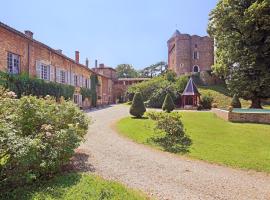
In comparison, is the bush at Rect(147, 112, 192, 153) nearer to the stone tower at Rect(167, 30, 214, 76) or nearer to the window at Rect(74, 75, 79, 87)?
the window at Rect(74, 75, 79, 87)

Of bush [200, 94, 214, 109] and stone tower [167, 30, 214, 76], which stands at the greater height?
stone tower [167, 30, 214, 76]

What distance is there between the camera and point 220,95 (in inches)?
1838

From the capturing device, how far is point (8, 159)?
20.5 feet

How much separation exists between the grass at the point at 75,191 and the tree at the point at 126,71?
8801 centimetres

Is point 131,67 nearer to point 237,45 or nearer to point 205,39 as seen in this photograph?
point 205,39

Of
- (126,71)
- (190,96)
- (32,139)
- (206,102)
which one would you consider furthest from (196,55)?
(32,139)

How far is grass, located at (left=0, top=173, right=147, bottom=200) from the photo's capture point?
5.98m

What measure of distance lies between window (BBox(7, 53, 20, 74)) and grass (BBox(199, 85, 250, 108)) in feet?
102

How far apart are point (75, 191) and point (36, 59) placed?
58.5 ft

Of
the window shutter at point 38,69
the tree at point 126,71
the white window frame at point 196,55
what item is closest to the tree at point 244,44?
the window shutter at point 38,69

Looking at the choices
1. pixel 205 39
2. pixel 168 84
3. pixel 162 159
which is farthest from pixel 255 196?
pixel 205 39

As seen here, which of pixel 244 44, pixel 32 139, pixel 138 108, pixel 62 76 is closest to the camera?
pixel 32 139

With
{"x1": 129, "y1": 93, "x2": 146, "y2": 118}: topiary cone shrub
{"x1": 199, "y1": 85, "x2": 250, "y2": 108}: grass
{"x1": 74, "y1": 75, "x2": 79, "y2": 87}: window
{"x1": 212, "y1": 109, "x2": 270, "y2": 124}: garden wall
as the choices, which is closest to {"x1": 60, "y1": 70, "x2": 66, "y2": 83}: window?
{"x1": 74, "y1": 75, "x2": 79, "y2": 87}: window

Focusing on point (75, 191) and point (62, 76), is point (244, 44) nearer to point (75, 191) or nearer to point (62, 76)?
point (62, 76)
